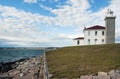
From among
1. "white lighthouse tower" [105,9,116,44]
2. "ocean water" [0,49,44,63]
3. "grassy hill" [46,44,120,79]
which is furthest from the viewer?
"ocean water" [0,49,44,63]

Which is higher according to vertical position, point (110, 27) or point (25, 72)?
point (110, 27)

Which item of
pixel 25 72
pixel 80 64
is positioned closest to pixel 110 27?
pixel 80 64

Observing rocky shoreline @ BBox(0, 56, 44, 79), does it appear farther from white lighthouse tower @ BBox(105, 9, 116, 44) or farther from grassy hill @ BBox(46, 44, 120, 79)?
white lighthouse tower @ BBox(105, 9, 116, 44)

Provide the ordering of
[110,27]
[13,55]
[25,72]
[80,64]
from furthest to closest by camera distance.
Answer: [13,55], [110,27], [80,64], [25,72]

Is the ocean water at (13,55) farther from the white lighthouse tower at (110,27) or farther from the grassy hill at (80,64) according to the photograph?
the grassy hill at (80,64)

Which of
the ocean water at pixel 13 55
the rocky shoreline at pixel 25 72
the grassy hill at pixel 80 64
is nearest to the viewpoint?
the grassy hill at pixel 80 64

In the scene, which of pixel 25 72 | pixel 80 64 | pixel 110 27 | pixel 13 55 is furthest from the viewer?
pixel 13 55

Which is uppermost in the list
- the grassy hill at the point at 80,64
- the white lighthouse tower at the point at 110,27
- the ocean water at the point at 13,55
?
the white lighthouse tower at the point at 110,27

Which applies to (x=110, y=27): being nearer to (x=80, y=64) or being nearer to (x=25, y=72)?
(x=80, y=64)

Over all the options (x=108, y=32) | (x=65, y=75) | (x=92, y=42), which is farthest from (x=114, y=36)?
(x=65, y=75)

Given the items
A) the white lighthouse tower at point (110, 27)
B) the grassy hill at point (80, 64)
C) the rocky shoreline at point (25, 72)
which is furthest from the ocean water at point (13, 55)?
the grassy hill at point (80, 64)

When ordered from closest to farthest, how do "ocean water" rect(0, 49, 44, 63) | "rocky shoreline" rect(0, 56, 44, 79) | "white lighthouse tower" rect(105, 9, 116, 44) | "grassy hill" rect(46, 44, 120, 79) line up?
1. "grassy hill" rect(46, 44, 120, 79)
2. "rocky shoreline" rect(0, 56, 44, 79)
3. "white lighthouse tower" rect(105, 9, 116, 44)
4. "ocean water" rect(0, 49, 44, 63)

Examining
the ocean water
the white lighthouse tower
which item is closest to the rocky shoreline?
the white lighthouse tower

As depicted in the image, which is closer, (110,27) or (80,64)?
(80,64)
